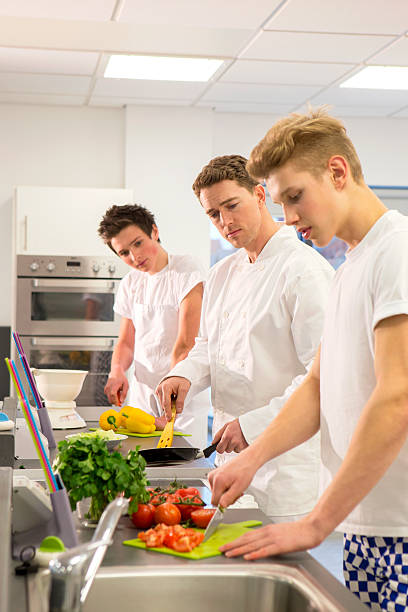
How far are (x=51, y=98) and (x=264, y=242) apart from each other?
3.19 meters

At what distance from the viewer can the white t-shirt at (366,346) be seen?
1.20 metres

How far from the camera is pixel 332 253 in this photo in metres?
5.57

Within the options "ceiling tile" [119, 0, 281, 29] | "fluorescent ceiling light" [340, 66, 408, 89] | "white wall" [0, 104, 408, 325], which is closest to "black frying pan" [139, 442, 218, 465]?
"ceiling tile" [119, 0, 281, 29]

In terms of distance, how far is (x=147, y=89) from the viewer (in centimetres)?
466

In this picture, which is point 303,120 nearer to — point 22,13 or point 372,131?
point 22,13

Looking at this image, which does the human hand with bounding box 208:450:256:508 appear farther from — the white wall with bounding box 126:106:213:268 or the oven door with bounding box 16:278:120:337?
the white wall with bounding box 126:106:213:268

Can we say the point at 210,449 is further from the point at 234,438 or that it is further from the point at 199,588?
the point at 199,588

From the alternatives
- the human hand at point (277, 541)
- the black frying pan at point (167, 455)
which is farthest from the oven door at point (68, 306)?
the human hand at point (277, 541)

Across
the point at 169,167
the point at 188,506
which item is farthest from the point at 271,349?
the point at 169,167

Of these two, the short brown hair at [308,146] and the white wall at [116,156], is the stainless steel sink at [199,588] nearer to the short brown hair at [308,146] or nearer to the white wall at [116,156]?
the short brown hair at [308,146]

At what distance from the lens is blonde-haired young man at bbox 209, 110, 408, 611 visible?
1.12m

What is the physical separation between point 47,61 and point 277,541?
140 inches

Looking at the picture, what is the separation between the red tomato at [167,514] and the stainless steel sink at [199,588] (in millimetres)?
179

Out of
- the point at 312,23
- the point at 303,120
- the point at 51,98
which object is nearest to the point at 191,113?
the point at 51,98
